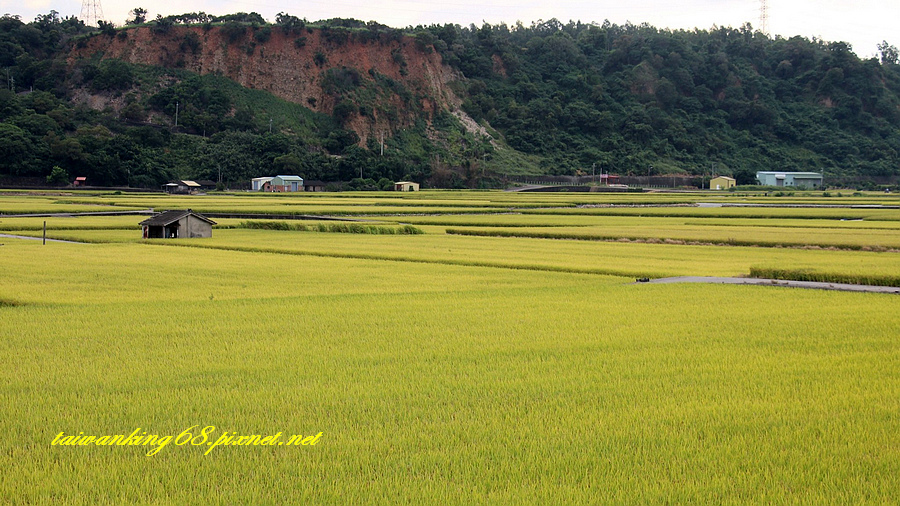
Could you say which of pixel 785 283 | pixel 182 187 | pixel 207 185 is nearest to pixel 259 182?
pixel 207 185

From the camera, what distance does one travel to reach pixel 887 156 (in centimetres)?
14438

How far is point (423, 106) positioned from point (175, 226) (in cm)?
10119

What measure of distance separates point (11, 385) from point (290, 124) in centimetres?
11771

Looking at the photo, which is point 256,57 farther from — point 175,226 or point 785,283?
point 785,283

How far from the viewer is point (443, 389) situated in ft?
29.4

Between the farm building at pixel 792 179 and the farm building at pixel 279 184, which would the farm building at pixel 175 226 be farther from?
the farm building at pixel 792 179

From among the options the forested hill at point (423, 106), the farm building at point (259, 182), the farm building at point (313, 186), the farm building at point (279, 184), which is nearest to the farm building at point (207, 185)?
the forested hill at point (423, 106)

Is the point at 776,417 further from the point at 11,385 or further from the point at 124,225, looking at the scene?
the point at 124,225

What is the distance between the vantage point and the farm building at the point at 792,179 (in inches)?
4975

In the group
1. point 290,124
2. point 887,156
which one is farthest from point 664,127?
point 290,124

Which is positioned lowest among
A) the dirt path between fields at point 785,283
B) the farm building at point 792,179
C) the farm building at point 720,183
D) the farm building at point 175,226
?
the dirt path between fields at point 785,283

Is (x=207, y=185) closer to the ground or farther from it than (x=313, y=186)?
closer to the ground

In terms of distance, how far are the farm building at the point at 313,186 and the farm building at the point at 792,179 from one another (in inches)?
2838

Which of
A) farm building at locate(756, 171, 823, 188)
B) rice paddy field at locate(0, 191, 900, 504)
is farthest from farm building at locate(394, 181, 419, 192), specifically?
rice paddy field at locate(0, 191, 900, 504)
